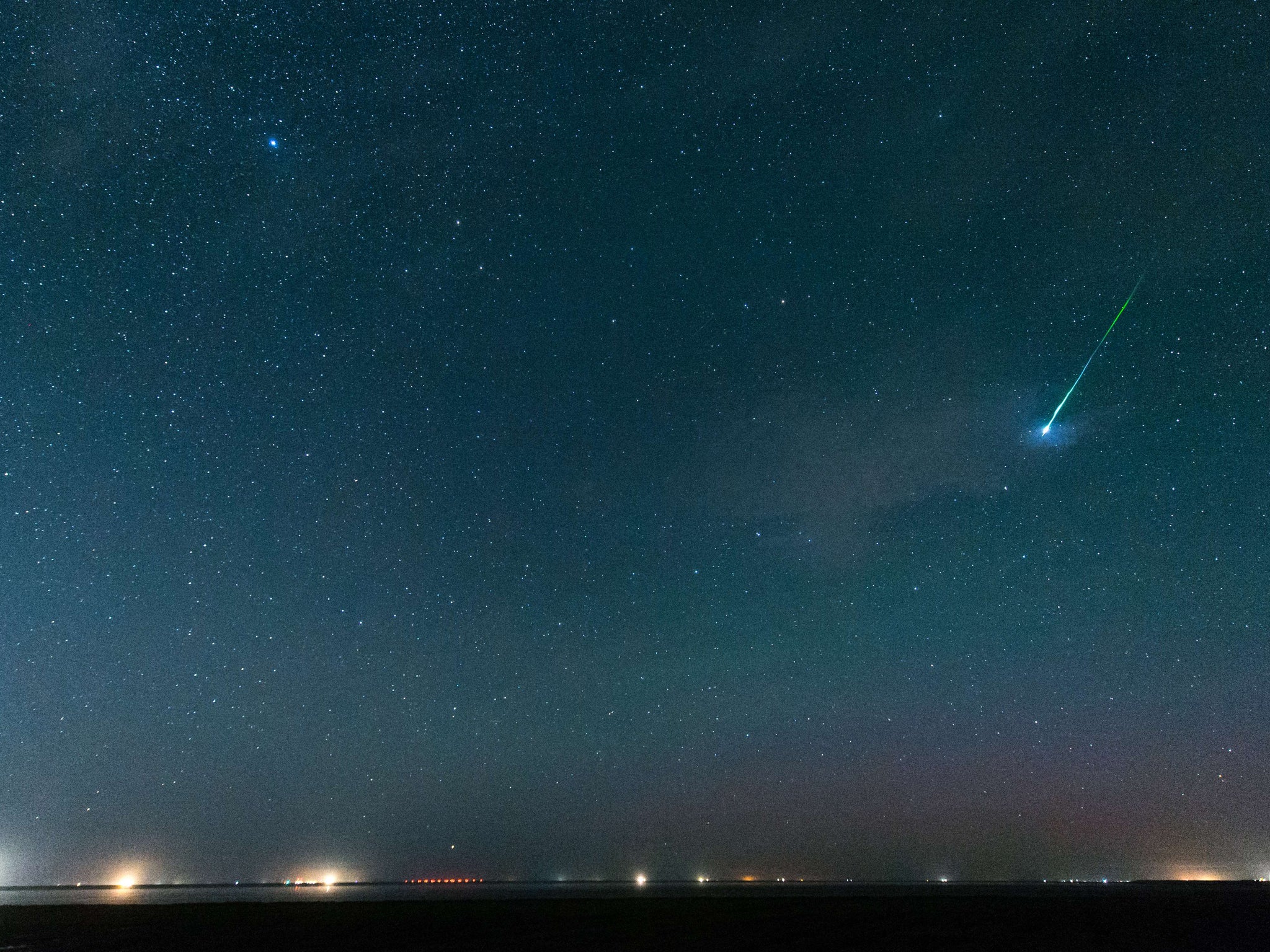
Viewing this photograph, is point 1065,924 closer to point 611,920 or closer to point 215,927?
point 611,920

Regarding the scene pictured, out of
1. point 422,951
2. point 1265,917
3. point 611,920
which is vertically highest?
point 422,951

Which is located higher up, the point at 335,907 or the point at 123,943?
the point at 123,943

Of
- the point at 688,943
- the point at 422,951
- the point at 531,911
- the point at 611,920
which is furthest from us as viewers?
the point at 531,911

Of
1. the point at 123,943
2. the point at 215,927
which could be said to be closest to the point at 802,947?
the point at 123,943

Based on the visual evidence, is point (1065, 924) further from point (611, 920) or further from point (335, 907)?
point (335, 907)

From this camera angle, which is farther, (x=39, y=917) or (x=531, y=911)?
(x=531, y=911)

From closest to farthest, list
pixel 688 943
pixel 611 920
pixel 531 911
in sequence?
pixel 688 943 → pixel 611 920 → pixel 531 911

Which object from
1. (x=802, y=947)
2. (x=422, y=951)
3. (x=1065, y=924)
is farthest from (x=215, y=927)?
(x=1065, y=924)
